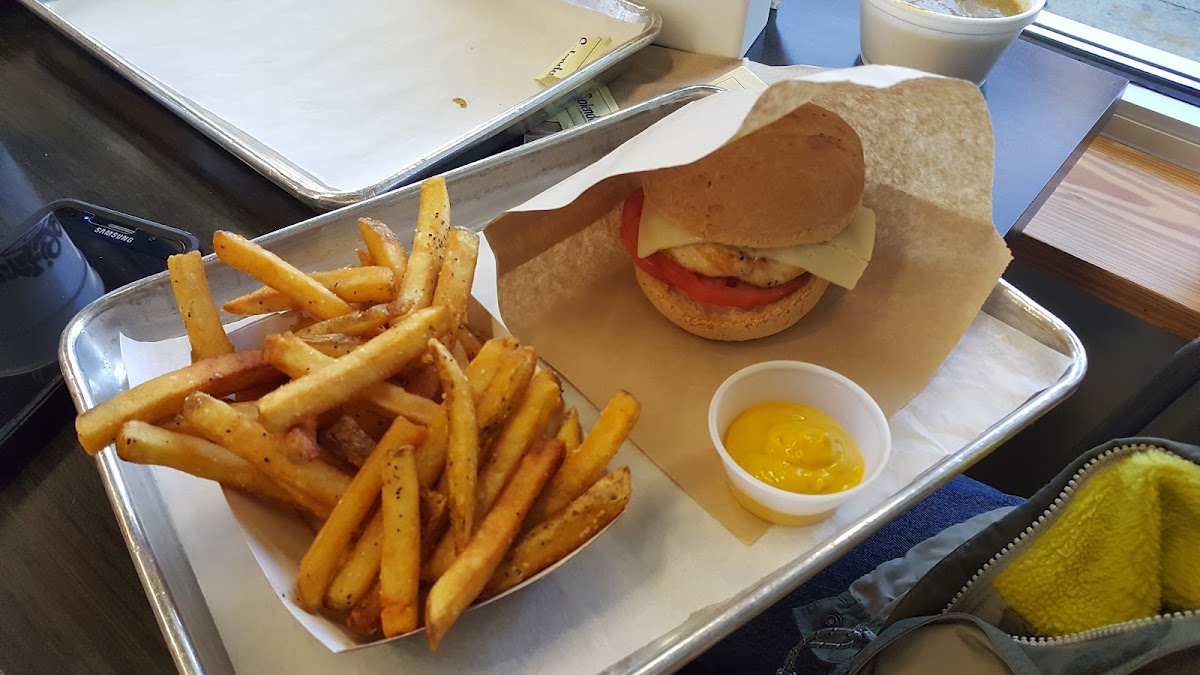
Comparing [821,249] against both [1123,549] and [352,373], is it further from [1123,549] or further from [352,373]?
[352,373]

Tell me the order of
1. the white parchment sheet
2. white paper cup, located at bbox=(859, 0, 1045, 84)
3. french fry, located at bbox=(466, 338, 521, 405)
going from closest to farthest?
french fry, located at bbox=(466, 338, 521, 405), white paper cup, located at bbox=(859, 0, 1045, 84), the white parchment sheet

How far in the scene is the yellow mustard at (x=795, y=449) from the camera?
4.20 feet

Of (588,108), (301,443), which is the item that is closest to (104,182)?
(588,108)

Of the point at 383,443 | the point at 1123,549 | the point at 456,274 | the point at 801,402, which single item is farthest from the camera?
the point at 801,402

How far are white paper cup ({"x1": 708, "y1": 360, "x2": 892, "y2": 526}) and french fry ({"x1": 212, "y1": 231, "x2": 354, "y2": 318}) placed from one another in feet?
2.32

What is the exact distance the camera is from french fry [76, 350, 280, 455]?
41.2 inches

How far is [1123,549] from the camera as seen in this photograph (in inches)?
37.8

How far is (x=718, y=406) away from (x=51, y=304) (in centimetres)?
148

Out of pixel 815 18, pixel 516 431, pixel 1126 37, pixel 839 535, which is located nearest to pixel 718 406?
pixel 839 535

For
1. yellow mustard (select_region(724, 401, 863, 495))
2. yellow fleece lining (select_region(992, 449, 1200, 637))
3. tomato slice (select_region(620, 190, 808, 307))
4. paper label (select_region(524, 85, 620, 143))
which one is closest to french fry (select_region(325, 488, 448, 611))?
yellow mustard (select_region(724, 401, 863, 495))

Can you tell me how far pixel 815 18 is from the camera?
270 cm

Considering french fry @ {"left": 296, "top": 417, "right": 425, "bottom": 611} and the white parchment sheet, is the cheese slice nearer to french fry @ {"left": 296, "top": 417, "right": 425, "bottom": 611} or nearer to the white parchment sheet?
french fry @ {"left": 296, "top": 417, "right": 425, "bottom": 611}

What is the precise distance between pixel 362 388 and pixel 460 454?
0.19 m

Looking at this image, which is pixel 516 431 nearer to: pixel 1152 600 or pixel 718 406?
pixel 718 406
